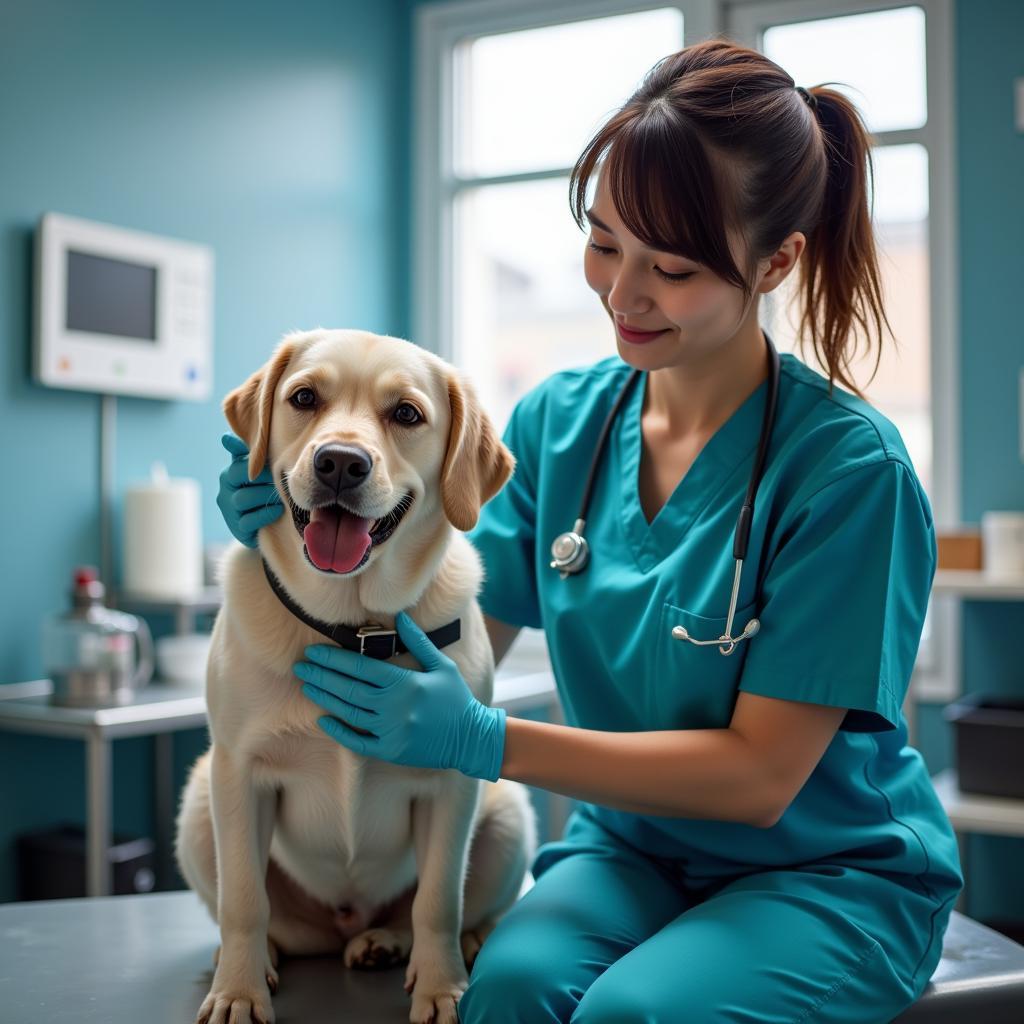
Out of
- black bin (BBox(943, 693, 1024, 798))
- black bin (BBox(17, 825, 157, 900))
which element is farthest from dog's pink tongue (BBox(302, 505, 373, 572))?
black bin (BBox(943, 693, 1024, 798))

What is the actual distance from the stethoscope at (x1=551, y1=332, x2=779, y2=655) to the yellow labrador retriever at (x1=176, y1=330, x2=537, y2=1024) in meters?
0.14

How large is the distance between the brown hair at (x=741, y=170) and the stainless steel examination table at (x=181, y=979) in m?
0.68

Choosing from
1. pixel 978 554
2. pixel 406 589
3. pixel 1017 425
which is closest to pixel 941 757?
pixel 978 554

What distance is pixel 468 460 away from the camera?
1.26 m

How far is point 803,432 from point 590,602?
0.32m

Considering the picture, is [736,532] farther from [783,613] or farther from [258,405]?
[258,405]

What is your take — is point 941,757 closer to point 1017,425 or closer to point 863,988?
point 1017,425

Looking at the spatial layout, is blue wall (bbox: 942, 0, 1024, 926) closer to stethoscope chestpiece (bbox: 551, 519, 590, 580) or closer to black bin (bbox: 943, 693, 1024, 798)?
black bin (bbox: 943, 693, 1024, 798)

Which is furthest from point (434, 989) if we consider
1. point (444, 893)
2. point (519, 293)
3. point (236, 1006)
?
point (519, 293)

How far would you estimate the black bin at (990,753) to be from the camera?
254 cm

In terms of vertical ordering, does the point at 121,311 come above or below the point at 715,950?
above

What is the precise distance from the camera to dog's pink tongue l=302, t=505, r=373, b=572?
44.2 inches

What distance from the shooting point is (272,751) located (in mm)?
1183

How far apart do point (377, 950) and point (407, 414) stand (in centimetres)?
62
